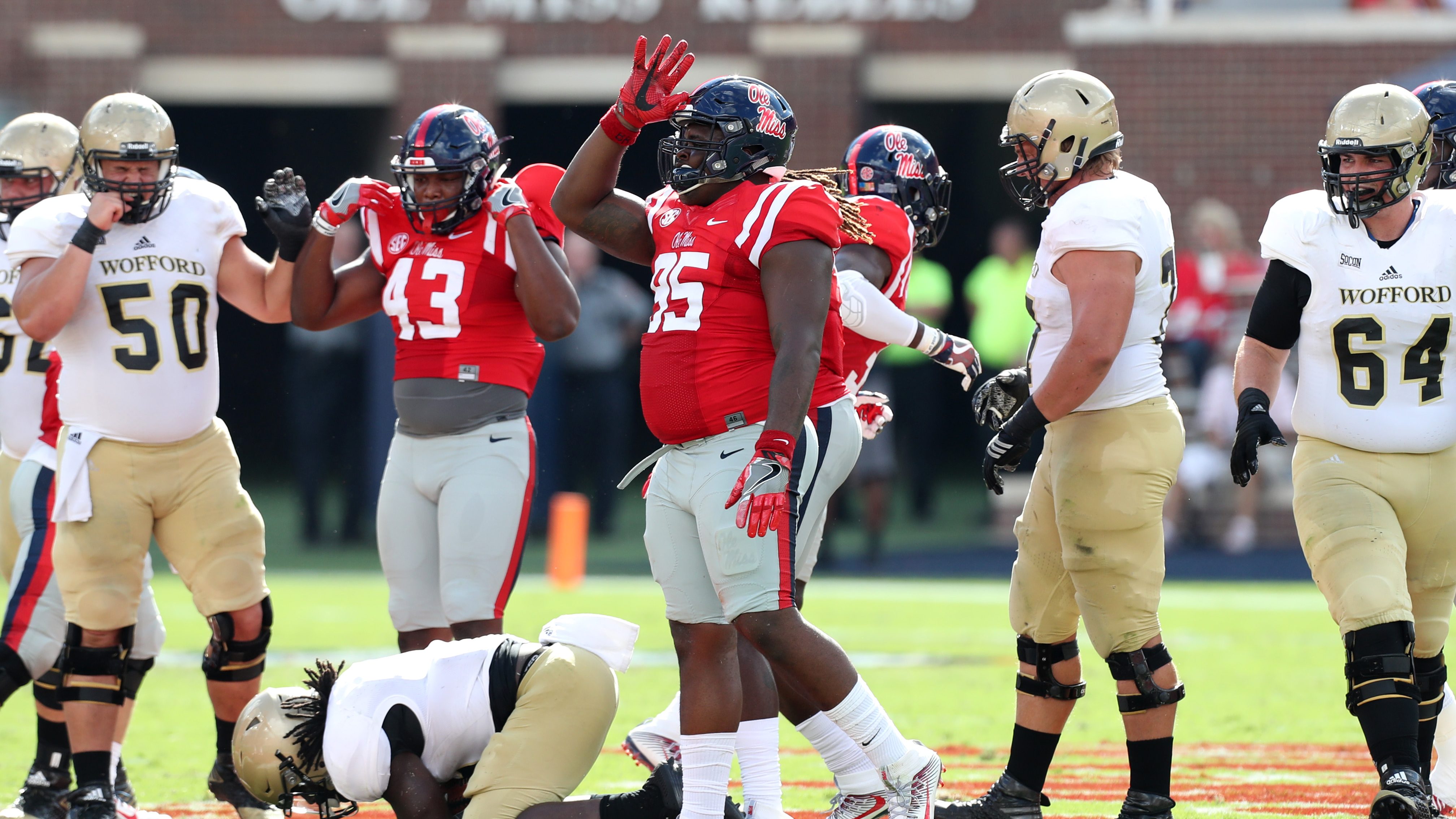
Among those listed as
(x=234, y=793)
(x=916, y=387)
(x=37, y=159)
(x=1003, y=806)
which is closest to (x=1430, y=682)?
(x=1003, y=806)

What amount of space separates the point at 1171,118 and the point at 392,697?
11.5 m

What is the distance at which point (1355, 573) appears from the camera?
4621mm

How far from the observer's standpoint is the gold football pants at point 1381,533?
4.60 metres

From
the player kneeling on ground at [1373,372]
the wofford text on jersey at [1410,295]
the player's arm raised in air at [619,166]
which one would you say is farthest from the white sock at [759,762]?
the wofford text on jersey at [1410,295]

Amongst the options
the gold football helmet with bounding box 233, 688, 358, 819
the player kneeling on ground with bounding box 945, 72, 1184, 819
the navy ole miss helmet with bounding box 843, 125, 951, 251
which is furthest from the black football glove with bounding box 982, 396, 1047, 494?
the gold football helmet with bounding box 233, 688, 358, 819

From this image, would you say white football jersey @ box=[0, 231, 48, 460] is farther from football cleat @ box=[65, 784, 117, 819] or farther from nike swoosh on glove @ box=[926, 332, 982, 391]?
nike swoosh on glove @ box=[926, 332, 982, 391]

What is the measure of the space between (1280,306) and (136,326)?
3.38m

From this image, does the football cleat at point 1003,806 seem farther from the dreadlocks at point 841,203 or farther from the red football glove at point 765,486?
the dreadlocks at point 841,203

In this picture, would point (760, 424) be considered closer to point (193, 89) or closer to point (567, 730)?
point (567, 730)

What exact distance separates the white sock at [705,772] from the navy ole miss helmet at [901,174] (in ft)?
6.99

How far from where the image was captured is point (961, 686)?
25.6ft

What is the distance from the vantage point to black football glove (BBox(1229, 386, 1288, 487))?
4773 millimetres

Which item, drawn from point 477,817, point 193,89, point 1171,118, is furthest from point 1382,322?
point 193,89

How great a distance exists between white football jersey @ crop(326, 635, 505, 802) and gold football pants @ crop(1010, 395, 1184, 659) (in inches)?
63.9
